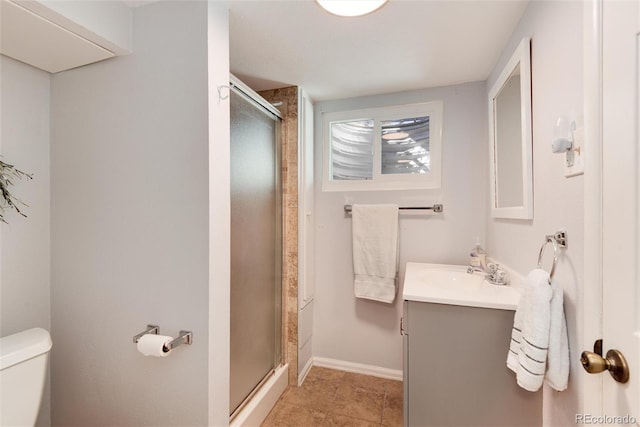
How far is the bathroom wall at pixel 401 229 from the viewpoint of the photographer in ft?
6.15

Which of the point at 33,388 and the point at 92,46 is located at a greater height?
the point at 92,46

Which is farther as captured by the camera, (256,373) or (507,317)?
(256,373)

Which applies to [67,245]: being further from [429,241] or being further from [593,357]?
[429,241]

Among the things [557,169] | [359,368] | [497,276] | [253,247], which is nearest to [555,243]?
[557,169]

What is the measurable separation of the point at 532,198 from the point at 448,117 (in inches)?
40.4

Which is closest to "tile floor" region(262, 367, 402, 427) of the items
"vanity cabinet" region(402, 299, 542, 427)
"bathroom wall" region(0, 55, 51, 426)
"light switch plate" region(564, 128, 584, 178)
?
"vanity cabinet" region(402, 299, 542, 427)

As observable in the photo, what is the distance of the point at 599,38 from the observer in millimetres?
656

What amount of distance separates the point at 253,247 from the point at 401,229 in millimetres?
1114

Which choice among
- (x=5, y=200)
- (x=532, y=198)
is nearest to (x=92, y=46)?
(x=5, y=200)

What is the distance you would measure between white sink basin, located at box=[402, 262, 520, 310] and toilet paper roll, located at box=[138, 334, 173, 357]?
100cm

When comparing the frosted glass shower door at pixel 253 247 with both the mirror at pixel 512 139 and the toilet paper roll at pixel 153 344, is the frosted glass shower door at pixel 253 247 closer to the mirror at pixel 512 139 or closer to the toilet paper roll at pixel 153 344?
the toilet paper roll at pixel 153 344

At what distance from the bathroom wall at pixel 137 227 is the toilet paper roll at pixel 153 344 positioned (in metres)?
0.08

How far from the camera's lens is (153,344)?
3.34ft

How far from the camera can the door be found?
56 centimetres
